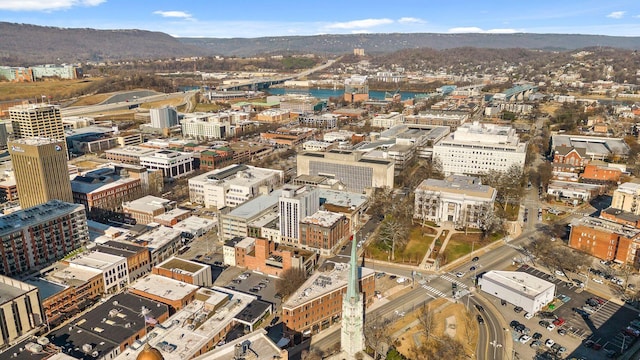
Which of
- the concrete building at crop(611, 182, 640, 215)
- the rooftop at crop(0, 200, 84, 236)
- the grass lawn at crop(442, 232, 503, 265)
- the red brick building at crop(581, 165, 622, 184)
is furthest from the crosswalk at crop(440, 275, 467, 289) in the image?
the red brick building at crop(581, 165, 622, 184)

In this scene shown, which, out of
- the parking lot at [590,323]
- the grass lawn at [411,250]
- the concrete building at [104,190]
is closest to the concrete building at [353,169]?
the grass lawn at [411,250]

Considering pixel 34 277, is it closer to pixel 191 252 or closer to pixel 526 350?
pixel 191 252

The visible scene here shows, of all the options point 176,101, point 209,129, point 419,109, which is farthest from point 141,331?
point 176,101

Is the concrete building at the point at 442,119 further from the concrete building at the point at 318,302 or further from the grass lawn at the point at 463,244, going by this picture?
the concrete building at the point at 318,302

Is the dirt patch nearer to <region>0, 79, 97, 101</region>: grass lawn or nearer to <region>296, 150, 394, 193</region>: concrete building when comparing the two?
<region>296, 150, 394, 193</region>: concrete building

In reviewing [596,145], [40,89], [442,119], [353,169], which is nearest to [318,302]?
[353,169]

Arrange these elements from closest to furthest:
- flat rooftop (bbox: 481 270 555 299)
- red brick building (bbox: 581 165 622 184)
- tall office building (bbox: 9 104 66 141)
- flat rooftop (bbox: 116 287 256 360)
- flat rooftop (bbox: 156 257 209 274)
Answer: flat rooftop (bbox: 116 287 256 360) < flat rooftop (bbox: 481 270 555 299) < flat rooftop (bbox: 156 257 209 274) < red brick building (bbox: 581 165 622 184) < tall office building (bbox: 9 104 66 141)

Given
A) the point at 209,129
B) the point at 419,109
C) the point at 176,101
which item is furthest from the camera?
the point at 176,101
